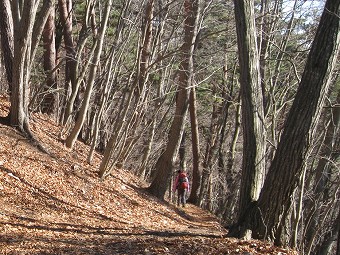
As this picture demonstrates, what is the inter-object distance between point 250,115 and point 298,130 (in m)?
0.93

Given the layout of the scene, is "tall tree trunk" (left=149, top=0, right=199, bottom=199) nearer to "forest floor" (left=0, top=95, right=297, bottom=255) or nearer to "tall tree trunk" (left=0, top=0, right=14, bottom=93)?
"forest floor" (left=0, top=95, right=297, bottom=255)

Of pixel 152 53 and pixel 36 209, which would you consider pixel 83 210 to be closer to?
pixel 36 209

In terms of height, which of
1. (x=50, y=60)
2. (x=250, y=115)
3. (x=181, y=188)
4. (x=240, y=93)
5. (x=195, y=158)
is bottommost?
(x=181, y=188)

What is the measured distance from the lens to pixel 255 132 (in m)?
6.69

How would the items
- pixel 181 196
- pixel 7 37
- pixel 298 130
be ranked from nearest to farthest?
pixel 298 130
pixel 7 37
pixel 181 196

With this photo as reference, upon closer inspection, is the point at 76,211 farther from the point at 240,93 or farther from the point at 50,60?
the point at 50,60

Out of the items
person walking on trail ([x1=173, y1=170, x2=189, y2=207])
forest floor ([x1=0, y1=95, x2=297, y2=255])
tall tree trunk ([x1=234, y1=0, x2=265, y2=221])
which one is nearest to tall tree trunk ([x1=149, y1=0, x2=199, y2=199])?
forest floor ([x1=0, y1=95, x2=297, y2=255])

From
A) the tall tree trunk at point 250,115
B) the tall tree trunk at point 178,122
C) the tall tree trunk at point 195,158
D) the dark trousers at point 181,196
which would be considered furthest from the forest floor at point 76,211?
the tall tree trunk at point 195,158

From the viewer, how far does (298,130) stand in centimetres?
589

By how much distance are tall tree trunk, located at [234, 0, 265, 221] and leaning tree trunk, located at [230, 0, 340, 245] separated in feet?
1.08

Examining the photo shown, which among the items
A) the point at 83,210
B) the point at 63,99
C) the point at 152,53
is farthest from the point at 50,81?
the point at 83,210

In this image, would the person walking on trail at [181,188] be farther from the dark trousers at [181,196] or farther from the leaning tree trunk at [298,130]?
the leaning tree trunk at [298,130]

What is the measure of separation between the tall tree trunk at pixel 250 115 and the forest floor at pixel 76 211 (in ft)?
2.52

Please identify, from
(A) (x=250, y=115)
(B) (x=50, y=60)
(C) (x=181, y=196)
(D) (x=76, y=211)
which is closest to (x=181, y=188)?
(C) (x=181, y=196)
